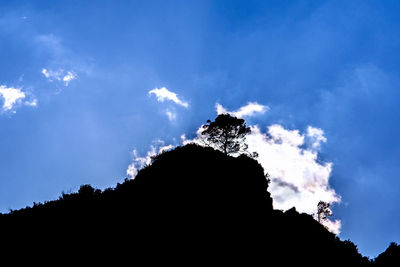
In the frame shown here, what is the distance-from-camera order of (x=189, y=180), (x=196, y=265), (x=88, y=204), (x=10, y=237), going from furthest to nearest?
(x=189, y=180)
(x=88, y=204)
(x=196, y=265)
(x=10, y=237)

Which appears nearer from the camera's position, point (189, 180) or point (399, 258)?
point (189, 180)

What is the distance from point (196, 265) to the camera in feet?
56.0

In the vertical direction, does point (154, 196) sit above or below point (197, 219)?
above

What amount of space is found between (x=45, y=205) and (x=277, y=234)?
77.4 feet

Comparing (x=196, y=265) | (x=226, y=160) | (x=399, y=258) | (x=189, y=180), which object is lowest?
(x=399, y=258)

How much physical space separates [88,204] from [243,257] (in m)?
13.7

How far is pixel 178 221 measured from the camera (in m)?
19.6

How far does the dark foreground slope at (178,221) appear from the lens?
1616cm

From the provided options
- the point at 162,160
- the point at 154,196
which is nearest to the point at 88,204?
the point at 154,196

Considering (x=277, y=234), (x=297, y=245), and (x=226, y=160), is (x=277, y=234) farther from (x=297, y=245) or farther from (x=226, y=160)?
(x=226, y=160)

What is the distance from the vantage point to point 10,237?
15.8 metres

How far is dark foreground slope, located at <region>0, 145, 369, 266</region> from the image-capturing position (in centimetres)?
1616

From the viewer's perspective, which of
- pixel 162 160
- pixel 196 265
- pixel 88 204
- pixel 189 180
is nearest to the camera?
pixel 196 265

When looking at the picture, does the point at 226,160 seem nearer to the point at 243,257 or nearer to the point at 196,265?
the point at 243,257
